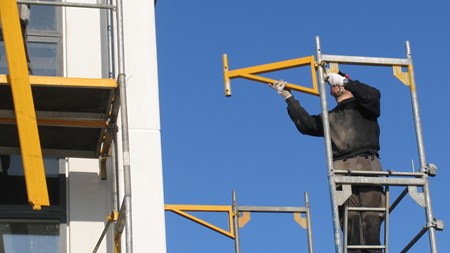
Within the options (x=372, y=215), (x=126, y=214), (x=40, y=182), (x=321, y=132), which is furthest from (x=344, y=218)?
(x=40, y=182)

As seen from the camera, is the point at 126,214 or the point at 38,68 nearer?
the point at 126,214

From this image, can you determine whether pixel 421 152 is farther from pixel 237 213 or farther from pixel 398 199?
pixel 237 213

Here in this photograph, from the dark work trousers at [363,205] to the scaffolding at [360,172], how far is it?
78mm

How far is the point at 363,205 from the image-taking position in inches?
383

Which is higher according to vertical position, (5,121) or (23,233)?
(5,121)

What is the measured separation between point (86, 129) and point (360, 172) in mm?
2525

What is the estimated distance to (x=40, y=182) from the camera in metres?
8.28

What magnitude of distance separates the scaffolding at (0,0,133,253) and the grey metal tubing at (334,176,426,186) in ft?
6.62

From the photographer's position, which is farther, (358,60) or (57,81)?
(358,60)

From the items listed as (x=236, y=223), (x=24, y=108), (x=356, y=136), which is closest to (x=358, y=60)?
(x=356, y=136)

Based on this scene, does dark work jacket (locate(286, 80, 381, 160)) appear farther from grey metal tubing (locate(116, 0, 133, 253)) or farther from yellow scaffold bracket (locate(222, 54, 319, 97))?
grey metal tubing (locate(116, 0, 133, 253))

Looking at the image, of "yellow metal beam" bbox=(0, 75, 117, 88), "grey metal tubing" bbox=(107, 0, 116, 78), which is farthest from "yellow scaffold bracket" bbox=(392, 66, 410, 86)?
"yellow metal beam" bbox=(0, 75, 117, 88)

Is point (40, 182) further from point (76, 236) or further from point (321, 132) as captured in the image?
point (321, 132)

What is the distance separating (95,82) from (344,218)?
2.55m
